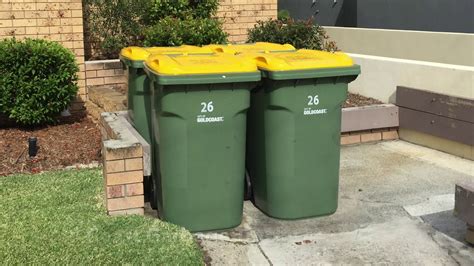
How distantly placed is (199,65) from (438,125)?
384cm

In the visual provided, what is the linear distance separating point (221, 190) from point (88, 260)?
1.17 m

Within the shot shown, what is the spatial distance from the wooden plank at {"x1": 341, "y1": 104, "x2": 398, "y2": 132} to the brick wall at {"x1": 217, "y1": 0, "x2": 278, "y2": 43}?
117 inches

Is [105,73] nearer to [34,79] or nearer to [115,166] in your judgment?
[34,79]

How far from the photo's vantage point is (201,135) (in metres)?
4.39

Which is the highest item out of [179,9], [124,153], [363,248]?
[179,9]

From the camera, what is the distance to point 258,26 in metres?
9.53

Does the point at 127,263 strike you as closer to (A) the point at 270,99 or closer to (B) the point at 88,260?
(B) the point at 88,260

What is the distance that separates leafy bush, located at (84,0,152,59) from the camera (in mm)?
8648

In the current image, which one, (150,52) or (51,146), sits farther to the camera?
(51,146)

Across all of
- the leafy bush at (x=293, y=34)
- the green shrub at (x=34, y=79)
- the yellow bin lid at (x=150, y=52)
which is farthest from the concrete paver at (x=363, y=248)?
the leafy bush at (x=293, y=34)

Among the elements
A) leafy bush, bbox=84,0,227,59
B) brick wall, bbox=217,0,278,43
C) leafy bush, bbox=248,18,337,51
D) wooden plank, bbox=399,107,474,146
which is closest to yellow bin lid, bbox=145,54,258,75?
wooden plank, bbox=399,107,474,146

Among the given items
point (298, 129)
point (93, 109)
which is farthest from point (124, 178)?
point (93, 109)

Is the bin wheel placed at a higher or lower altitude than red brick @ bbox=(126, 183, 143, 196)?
lower

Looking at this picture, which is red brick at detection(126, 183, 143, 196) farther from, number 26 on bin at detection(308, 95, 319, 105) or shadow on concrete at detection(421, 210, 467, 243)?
shadow on concrete at detection(421, 210, 467, 243)
